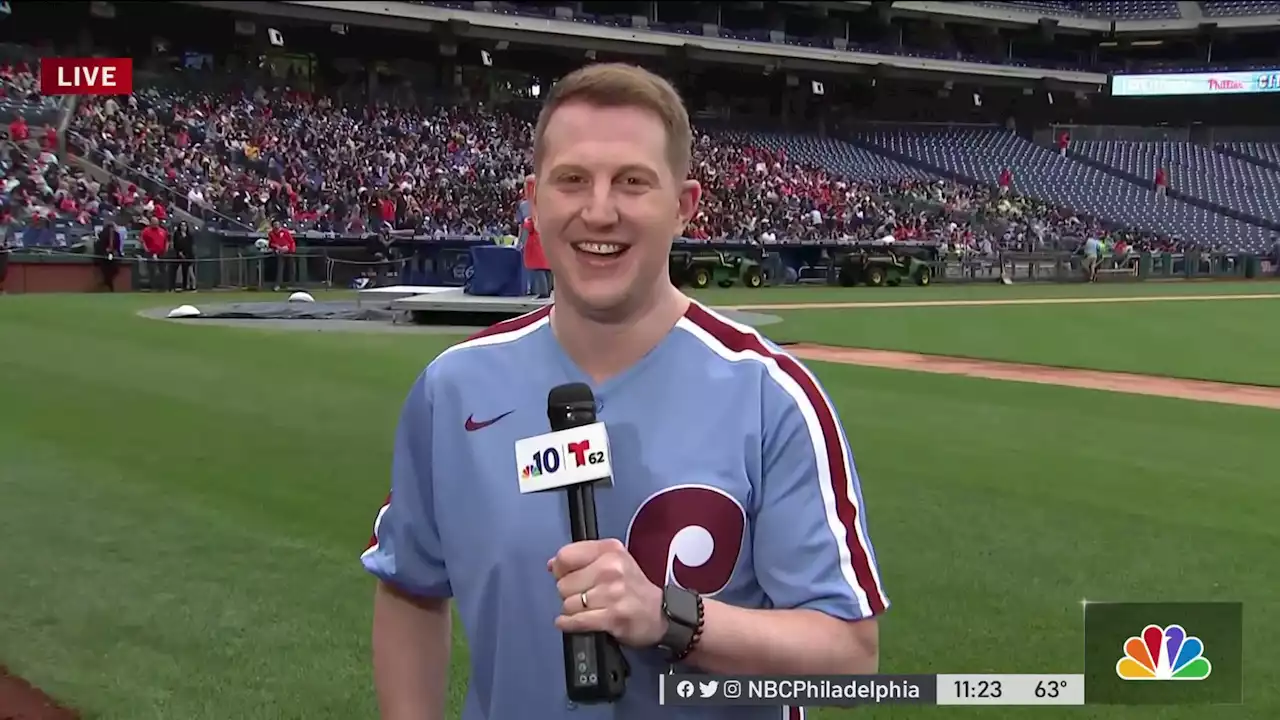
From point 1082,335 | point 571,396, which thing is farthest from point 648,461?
point 1082,335

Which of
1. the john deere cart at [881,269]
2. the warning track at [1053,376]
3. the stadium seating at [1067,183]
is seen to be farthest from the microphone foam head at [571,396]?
the stadium seating at [1067,183]

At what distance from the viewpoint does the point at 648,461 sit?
1871 millimetres

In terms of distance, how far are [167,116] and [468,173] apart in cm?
891

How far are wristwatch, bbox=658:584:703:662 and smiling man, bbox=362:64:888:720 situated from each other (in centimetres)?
5

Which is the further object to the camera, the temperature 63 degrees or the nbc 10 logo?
the temperature 63 degrees

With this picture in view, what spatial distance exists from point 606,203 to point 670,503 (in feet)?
1.57

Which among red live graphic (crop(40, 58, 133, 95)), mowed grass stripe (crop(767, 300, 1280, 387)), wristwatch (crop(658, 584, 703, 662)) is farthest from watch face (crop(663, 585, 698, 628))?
red live graphic (crop(40, 58, 133, 95))

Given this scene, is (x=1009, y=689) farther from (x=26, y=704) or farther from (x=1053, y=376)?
(x=1053, y=376)

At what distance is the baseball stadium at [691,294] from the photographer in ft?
15.9

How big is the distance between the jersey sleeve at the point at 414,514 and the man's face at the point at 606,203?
1.23ft

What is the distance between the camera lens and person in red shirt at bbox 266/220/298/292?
28.5m

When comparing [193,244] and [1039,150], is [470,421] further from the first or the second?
[1039,150]

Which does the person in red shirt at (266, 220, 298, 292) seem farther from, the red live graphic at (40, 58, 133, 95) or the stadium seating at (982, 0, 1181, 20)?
the stadium seating at (982, 0, 1181, 20)

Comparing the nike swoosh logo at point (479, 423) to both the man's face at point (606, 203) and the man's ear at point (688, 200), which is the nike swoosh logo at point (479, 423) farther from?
the man's ear at point (688, 200)
